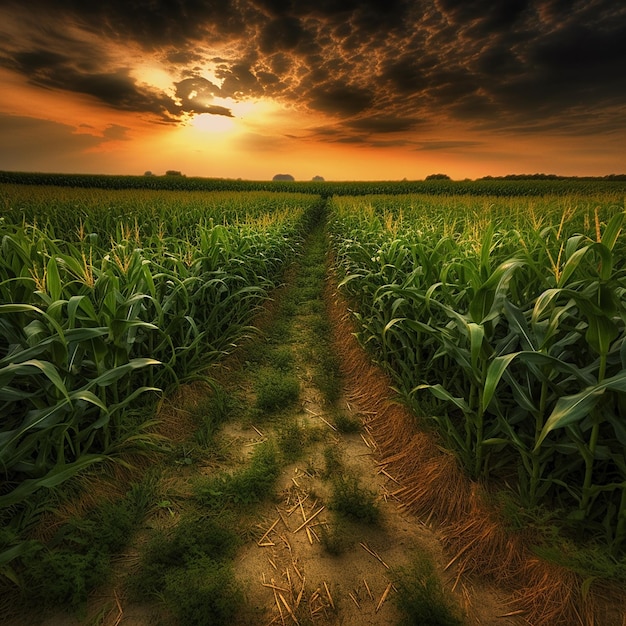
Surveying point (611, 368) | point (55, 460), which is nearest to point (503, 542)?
point (611, 368)

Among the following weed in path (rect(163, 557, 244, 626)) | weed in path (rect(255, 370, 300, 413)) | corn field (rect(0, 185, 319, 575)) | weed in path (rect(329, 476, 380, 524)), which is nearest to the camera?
weed in path (rect(163, 557, 244, 626))

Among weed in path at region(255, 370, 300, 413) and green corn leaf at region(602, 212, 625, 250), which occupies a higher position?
green corn leaf at region(602, 212, 625, 250)

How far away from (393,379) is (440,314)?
96 centimetres

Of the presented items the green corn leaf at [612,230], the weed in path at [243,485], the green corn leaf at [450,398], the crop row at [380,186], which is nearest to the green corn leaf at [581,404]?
the green corn leaf at [450,398]

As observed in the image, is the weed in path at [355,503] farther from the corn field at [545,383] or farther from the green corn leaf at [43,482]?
the green corn leaf at [43,482]

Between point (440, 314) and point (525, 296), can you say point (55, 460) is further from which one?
point (525, 296)

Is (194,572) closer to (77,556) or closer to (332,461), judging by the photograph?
(77,556)

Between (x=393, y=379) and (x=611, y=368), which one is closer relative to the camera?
(x=611, y=368)

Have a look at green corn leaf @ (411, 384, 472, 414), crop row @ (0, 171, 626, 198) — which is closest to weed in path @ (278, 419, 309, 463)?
green corn leaf @ (411, 384, 472, 414)

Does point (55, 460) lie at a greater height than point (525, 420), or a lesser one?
lesser

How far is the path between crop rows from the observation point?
181 centimetres

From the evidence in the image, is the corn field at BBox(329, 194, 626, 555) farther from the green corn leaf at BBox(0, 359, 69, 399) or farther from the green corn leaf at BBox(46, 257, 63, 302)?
the green corn leaf at BBox(46, 257, 63, 302)

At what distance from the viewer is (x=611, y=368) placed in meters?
1.96

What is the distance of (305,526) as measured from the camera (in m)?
2.32
